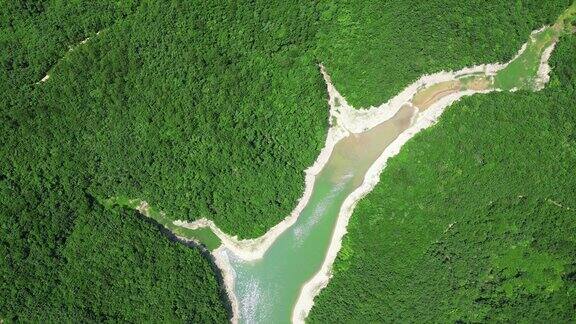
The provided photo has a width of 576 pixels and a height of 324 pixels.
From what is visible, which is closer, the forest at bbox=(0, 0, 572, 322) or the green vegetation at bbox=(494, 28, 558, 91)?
the forest at bbox=(0, 0, 572, 322)

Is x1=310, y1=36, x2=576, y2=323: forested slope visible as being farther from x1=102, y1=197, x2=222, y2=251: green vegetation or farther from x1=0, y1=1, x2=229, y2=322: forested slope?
x1=0, y1=1, x2=229, y2=322: forested slope

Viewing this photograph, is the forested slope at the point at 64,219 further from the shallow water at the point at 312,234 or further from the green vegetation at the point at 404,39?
the green vegetation at the point at 404,39

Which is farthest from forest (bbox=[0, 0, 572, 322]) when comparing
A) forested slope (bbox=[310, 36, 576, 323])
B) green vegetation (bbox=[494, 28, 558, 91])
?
forested slope (bbox=[310, 36, 576, 323])

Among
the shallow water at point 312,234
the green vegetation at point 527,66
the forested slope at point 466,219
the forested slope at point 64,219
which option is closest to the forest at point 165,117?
the forested slope at point 64,219

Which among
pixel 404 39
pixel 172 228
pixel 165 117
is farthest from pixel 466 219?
pixel 165 117

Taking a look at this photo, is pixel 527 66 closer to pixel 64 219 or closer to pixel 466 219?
pixel 466 219

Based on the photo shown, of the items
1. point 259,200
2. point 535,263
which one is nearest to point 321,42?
point 259,200
